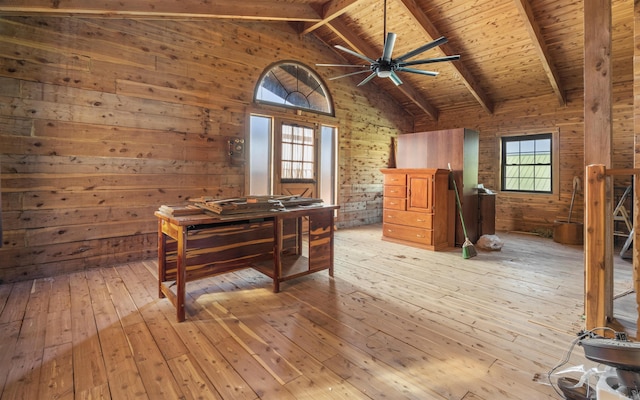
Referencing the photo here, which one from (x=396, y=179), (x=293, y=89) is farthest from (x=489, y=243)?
(x=293, y=89)

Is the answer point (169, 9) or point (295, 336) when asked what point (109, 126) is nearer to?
point (169, 9)

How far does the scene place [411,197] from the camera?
16.0 feet

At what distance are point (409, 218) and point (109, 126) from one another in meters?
4.45

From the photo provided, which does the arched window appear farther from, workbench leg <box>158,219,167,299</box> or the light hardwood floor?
the light hardwood floor

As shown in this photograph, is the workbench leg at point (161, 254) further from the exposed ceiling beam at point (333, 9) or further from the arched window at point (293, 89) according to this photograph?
the exposed ceiling beam at point (333, 9)

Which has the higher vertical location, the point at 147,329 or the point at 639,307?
the point at 639,307

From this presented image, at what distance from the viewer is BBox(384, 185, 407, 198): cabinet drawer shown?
4980 mm

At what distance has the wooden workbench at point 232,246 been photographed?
2.32 metres

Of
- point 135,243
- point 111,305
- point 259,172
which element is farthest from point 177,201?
point 111,305

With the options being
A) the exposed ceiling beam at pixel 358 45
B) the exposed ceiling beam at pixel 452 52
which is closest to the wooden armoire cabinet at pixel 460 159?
the exposed ceiling beam at pixel 452 52

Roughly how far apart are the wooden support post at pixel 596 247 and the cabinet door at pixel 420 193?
2.50m

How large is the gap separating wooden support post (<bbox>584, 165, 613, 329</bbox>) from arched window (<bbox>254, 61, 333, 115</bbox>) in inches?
177

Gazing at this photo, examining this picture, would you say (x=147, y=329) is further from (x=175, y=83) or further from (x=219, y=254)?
(x=175, y=83)

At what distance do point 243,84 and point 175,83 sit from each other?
1055mm
